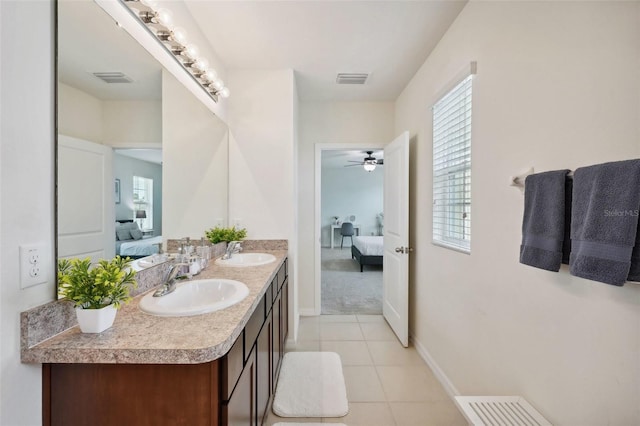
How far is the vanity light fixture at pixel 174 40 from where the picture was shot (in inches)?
54.1

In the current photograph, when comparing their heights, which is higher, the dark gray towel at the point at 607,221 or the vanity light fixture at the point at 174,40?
the vanity light fixture at the point at 174,40

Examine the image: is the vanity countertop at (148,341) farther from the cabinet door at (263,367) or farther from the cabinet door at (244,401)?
the cabinet door at (263,367)

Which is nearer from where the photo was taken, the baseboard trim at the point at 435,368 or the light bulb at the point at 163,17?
the light bulb at the point at 163,17

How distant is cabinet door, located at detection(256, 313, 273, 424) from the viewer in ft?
4.64

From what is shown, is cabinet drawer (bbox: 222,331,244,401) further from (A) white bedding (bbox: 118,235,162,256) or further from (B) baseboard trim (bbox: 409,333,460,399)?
(B) baseboard trim (bbox: 409,333,460,399)

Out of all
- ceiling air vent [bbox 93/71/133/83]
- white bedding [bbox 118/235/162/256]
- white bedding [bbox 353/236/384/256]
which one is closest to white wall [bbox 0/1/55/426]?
ceiling air vent [bbox 93/71/133/83]

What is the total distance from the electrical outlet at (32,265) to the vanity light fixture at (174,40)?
1.17m

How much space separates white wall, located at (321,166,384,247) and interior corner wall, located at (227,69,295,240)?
6016mm

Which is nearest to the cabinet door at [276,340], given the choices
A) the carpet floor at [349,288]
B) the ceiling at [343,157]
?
the carpet floor at [349,288]

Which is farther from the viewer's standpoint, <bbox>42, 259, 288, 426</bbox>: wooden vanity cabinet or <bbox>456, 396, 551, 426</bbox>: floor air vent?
<bbox>456, 396, 551, 426</bbox>: floor air vent

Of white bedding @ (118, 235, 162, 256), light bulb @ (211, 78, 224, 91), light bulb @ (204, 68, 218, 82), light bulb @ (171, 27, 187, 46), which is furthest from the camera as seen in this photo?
light bulb @ (211, 78, 224, 91)

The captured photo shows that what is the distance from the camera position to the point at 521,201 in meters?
1.31

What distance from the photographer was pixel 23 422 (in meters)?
0.81

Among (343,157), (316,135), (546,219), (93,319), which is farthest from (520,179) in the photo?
(343,157)
